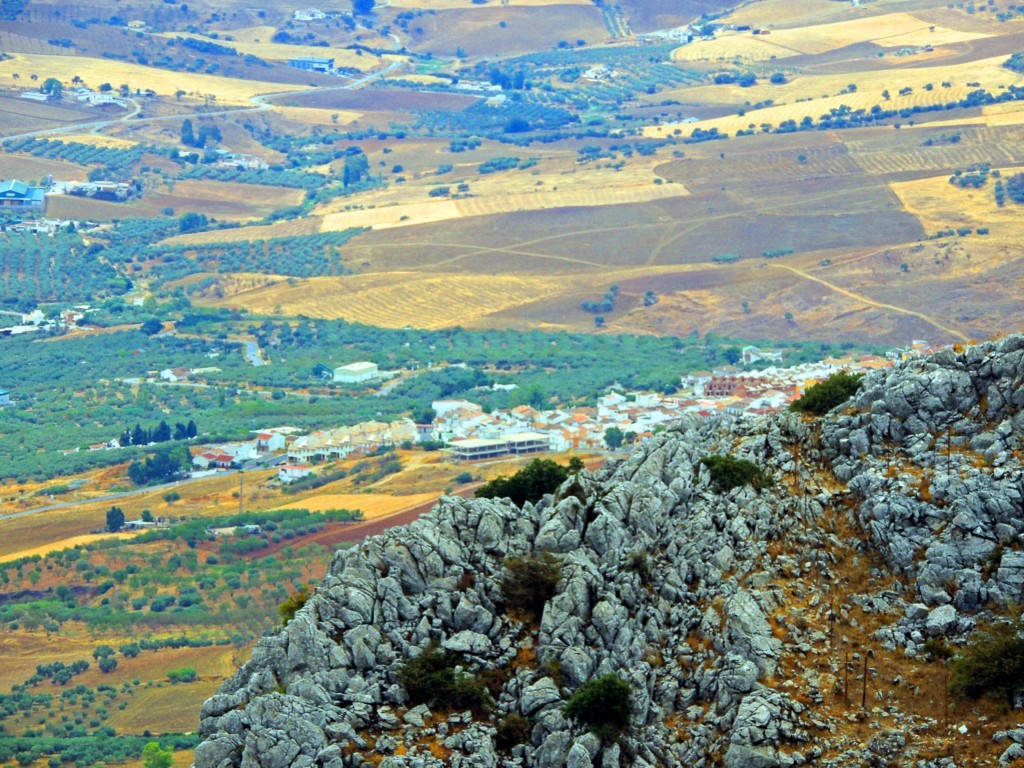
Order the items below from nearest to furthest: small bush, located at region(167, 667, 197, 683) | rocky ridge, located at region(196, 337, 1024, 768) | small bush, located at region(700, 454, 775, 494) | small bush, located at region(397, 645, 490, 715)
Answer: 1. rocky ridge, located at region(196, 337, 1024, 768)
2. small bush, located at region(397, 645, 490, 715)
3. small bush, located at region(700, 454, 775, 494)
4. small bush, located at region(167, 667, 197, 683)

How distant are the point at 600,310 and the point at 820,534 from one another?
116940 millimetres

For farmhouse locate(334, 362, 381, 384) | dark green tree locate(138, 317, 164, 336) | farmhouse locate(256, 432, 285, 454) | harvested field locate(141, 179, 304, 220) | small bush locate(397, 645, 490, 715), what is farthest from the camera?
harvested field locate(141, 179, 304, 220)

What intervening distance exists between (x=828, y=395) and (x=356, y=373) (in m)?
94.3

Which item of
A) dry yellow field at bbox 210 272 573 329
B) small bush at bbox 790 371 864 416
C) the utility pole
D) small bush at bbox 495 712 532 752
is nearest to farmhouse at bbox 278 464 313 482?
dry yellow field at bbox 210 272 573 329

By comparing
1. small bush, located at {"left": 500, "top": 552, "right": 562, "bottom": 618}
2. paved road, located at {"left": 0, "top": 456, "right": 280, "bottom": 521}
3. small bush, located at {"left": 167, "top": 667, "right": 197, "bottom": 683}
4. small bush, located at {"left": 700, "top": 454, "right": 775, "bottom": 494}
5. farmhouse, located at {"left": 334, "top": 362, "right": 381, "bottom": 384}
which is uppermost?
small bush, located at {"left": 700, "top": 454, "right": 775, "bottom": 494}

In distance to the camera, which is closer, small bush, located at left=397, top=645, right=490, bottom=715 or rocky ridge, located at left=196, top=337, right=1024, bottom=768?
rocky ridge, located at left=196, top=337, right=1024, bottom=768

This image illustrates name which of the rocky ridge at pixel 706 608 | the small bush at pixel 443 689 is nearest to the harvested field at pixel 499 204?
the rocky ridge at pixel 706 608

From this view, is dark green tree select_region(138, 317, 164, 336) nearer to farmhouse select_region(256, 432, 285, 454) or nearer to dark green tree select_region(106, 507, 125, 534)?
farmhouse select_region(256, 432, 285, 454)

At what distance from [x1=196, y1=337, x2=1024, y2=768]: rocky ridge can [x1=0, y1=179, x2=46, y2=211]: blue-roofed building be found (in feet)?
526

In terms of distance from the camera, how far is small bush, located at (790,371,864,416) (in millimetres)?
39750

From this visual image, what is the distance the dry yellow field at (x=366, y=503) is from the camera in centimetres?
9081

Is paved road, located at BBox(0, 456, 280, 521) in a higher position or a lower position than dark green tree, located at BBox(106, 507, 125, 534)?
lower

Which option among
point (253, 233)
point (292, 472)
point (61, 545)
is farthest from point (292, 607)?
point (253, 233)

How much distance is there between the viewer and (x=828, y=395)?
40031 millimetres
